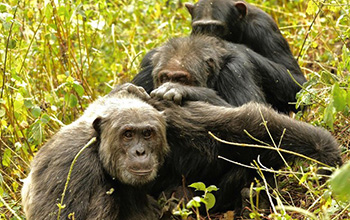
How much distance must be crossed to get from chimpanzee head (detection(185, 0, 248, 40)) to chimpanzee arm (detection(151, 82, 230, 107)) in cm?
192

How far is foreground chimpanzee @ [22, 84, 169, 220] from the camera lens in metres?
5.78

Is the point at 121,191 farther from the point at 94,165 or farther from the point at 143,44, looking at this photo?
the point at 143,44

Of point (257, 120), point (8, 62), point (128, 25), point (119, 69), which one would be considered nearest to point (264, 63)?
point (257, 120)

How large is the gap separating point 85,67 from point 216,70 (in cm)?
245

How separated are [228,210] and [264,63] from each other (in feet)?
7.48

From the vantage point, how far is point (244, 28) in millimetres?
9117

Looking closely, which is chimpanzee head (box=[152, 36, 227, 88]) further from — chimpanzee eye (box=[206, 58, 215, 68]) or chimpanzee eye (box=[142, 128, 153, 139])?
chimpanzee eye (box=[142, 128, 153, 139])

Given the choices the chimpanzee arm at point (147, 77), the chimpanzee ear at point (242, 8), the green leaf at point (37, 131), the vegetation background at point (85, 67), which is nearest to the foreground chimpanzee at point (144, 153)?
the vegetation background at point (85, 67)

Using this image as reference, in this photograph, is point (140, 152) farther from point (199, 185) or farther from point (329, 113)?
point (329, 113)

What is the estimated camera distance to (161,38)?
422 inches

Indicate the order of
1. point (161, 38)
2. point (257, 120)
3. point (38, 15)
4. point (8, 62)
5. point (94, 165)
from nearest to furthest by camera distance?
point (94, 165)
point (257, 120)
point (8, 62)
point (38, 15)
point (161, 38)

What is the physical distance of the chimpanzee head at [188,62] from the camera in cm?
772

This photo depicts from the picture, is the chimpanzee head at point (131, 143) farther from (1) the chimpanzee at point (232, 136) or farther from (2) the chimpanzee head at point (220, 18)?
(2) the chimpanzee head at point (220, 18)

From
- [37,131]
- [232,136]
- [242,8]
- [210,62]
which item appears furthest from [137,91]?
[242,8]
